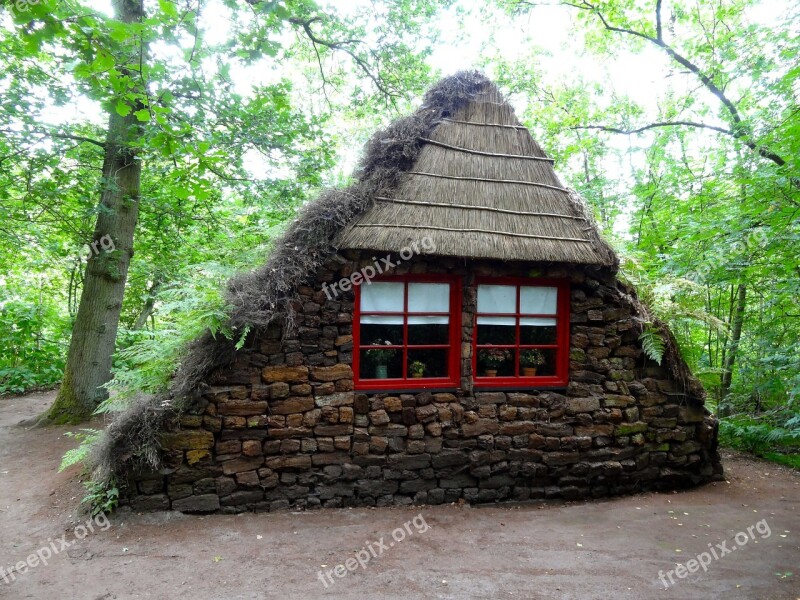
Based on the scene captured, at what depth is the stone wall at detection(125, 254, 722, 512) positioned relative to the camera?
15.0 feet

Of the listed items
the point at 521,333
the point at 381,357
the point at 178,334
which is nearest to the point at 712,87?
the point at 521,333

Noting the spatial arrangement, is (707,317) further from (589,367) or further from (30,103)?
(30,103)

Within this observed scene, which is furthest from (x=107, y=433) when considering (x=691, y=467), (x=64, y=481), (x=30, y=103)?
(x=691, y=467)

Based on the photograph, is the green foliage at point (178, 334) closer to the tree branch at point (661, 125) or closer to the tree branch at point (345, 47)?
the tree branch at point (345, 47)

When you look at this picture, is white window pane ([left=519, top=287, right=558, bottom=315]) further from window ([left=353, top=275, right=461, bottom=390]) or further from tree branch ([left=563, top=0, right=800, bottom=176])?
tree branch ([left=563, top=0, right=800, bottom=176])

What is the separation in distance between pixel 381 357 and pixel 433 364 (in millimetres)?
622

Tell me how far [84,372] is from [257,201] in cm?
397

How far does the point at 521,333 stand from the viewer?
546 centimetres

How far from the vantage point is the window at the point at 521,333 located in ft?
17.5

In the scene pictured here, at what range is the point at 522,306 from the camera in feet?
17.8

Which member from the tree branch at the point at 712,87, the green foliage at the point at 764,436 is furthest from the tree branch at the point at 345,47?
the green foliage at the point at 764,436

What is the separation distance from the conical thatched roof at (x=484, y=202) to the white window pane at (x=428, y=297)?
49 centimetres

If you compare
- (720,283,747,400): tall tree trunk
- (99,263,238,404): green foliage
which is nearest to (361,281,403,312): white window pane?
(99,263,238,404): green foliage

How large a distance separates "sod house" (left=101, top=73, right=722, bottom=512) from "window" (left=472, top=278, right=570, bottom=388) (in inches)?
0.7
